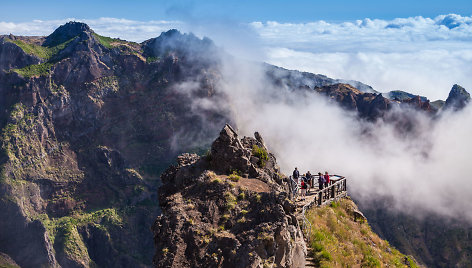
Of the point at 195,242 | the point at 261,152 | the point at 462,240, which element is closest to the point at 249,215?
the point at 195,242

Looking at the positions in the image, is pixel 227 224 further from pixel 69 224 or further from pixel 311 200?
pixel 69 224

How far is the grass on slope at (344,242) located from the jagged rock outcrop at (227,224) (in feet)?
15.5

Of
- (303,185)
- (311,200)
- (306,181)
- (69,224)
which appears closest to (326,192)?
(303,185)

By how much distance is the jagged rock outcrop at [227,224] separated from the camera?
883 inches

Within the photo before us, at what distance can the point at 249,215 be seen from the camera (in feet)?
85.0

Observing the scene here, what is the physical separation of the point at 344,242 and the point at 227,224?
15.3 meters

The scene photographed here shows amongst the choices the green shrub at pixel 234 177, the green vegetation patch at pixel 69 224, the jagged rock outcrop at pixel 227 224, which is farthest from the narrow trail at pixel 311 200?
the green vegetation patch at pixel 69 224

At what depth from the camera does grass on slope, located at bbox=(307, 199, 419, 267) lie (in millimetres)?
31516

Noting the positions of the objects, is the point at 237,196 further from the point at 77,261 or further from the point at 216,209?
the point at 77,261

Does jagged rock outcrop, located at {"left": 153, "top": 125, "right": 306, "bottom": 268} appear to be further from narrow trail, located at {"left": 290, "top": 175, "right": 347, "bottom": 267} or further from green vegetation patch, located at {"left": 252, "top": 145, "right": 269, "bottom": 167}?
green vegetation patch, located at {"left": 252, "top": 145, "right": 269, "bottom": 167}

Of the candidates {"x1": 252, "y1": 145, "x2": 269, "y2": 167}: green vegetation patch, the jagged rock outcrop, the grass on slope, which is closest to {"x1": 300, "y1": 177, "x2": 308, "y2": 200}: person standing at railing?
the grass on slope

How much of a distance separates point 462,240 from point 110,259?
148 m

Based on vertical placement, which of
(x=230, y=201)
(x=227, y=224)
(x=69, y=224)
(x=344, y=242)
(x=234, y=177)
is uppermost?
(x=234, y=177)

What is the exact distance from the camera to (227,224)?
2525cm
